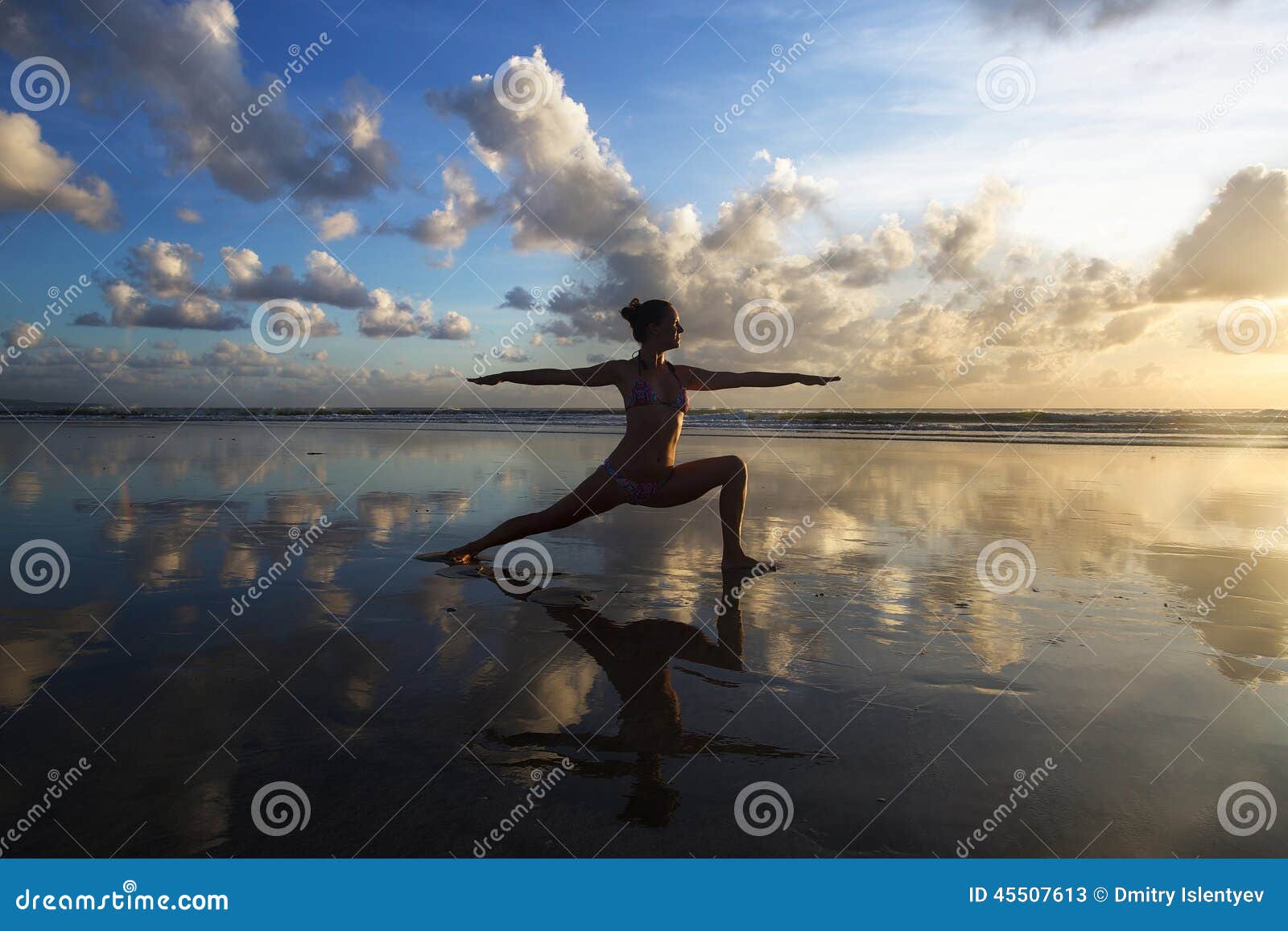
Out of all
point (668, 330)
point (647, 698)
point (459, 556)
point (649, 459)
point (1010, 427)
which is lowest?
point (647, 698)

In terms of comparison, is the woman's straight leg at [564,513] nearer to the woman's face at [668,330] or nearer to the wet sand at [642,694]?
the wet sand at [642,694]

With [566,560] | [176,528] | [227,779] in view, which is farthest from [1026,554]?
[176,528]

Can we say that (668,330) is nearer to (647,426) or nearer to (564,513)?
(647,426)

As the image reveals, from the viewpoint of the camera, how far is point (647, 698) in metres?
3.93

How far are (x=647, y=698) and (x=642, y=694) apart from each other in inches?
2.5

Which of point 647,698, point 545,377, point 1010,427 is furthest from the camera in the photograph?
point 1010,427

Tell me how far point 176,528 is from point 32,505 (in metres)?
3.10

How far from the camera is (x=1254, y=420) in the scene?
42938 mm

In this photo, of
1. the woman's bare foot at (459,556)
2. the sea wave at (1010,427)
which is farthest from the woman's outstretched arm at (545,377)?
the sea wave at (1010,427)

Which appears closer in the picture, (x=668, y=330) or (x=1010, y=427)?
(x=668, y=330)

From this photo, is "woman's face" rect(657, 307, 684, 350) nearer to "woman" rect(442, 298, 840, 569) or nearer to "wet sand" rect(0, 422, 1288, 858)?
"woman" rect(442, 298, 840, 569)

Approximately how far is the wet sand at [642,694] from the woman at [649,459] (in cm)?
57

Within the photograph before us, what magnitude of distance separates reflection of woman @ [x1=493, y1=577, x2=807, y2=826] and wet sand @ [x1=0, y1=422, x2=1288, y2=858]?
0.8 inches

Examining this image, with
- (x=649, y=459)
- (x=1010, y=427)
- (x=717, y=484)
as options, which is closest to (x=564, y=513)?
(x=649, y=459)
